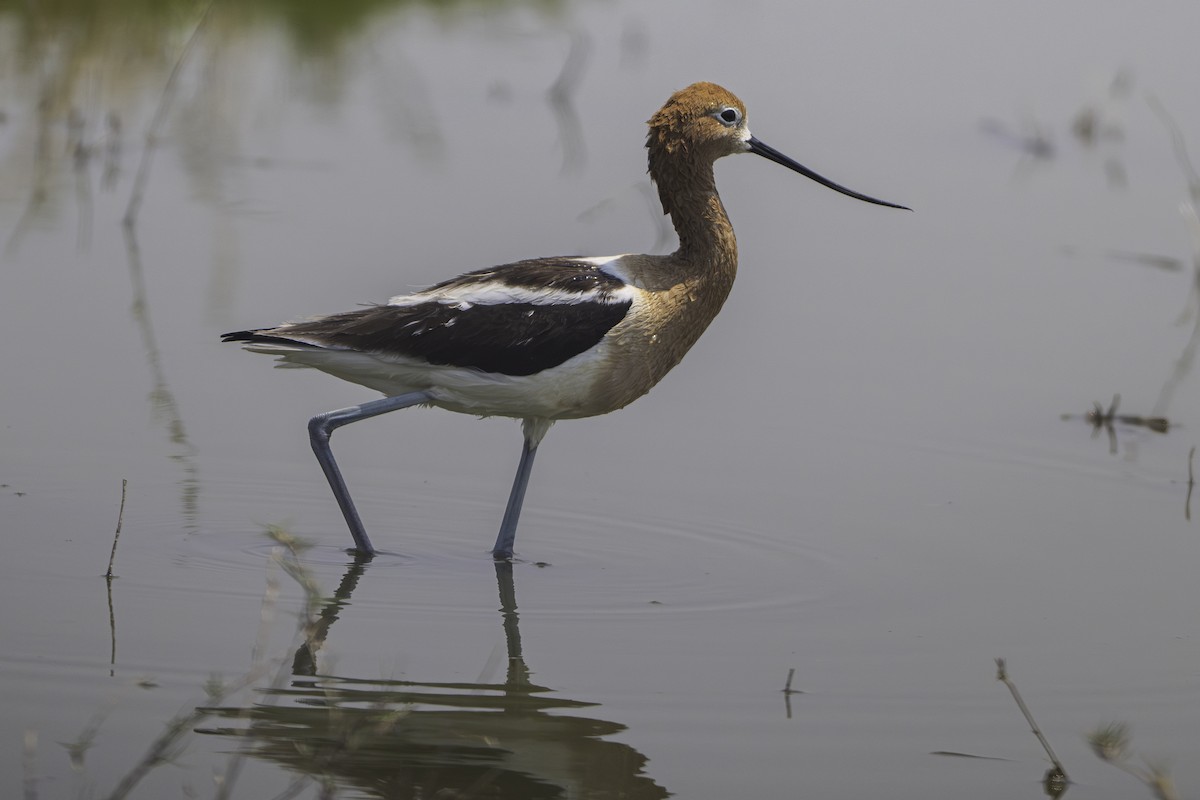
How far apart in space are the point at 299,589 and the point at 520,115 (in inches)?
319

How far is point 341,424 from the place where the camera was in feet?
21.9

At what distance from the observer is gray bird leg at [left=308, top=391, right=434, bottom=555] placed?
6484 mm

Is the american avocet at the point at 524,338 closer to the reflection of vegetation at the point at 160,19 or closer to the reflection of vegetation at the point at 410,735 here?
the reflection of vegetation at the point at 410,735

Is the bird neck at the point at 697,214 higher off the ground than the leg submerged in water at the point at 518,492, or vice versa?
the bird neck at the point at 697,214

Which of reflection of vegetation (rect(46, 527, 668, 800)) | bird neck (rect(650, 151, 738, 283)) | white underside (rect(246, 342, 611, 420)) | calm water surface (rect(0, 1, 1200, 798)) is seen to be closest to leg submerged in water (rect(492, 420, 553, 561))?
calm water surface (rect(0, 1, 1200, 798))

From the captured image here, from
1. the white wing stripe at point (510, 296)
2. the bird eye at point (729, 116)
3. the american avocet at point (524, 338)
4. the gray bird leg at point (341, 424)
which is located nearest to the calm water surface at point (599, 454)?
the gray bird leg at point (341, 424)

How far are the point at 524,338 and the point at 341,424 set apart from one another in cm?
82

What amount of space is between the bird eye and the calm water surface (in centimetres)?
130

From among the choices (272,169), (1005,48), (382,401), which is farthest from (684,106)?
(1005,48)

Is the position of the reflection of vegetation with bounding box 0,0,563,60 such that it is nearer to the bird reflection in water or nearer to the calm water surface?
the calm water surface

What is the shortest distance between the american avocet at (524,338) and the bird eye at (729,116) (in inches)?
13.7

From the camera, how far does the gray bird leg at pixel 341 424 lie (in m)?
6.48

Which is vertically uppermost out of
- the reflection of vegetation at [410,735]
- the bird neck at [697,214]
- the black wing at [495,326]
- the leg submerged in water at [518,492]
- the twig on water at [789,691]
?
the bird neck at [697,214]

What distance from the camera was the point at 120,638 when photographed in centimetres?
546
